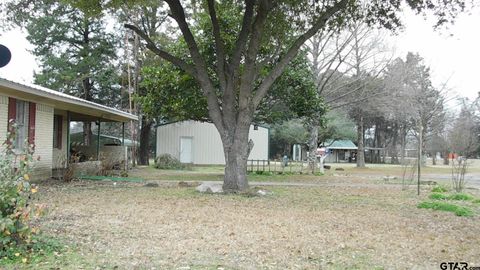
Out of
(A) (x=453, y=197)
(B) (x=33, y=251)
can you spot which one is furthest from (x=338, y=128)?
(B) (x=33, y=251)

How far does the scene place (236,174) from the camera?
12.8m

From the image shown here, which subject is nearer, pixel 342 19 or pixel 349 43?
pixel 342 19

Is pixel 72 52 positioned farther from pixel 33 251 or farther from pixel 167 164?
pixel 33 251

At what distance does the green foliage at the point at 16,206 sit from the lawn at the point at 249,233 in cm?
48

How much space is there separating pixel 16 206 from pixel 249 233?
3329mm

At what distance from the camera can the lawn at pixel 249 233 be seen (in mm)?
5379

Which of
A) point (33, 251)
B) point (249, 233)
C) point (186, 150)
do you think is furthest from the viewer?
point (186, 150)

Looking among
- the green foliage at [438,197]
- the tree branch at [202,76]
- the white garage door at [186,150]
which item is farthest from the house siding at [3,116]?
the white garage door at [186,150]

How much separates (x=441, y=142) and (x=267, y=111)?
128 feet

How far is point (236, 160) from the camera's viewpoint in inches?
504

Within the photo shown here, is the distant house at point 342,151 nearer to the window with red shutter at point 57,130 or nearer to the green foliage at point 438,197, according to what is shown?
the window with red shutter at point 57,130

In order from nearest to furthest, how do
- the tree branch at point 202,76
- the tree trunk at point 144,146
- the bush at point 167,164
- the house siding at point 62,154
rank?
the tree branch at point 202,76 → the house siding at point 62,154 → the bush at point 167,164 → the tree trunk at point 144,146

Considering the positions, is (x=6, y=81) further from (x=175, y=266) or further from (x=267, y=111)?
(x=267, y=111)

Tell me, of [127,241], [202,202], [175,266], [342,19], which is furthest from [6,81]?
[342,19]
